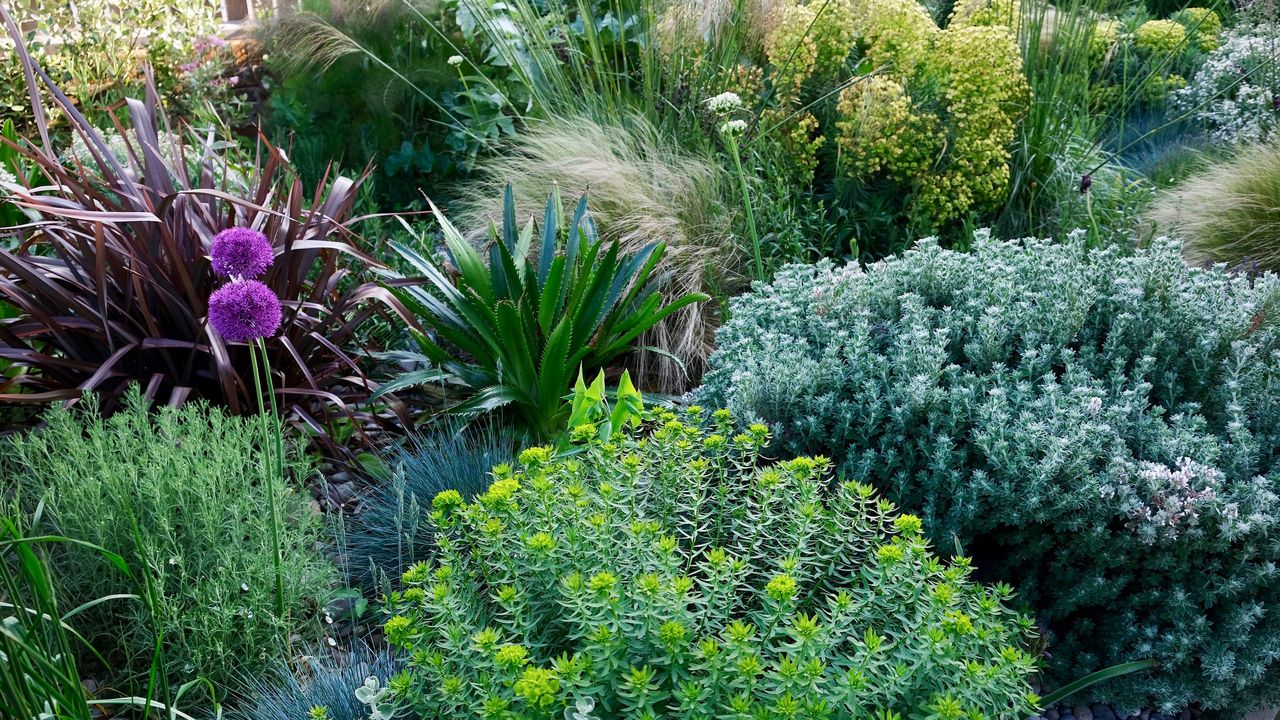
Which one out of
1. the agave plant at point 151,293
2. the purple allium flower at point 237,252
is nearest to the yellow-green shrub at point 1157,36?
the agave plant at point 151,293

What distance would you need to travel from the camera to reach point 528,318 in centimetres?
337

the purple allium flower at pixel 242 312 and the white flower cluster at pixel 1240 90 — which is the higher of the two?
the purple allium flower at pixel 242 312

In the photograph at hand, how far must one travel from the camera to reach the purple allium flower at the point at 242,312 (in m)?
1.92

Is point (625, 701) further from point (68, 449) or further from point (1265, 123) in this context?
point (1265, 123)

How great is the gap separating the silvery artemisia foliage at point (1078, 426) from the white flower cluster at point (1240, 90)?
3.29m

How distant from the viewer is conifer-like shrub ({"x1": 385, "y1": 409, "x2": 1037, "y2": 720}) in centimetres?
143

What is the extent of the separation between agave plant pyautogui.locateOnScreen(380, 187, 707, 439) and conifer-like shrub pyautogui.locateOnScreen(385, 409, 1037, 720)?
1.25 meters

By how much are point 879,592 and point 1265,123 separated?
5.60 meters

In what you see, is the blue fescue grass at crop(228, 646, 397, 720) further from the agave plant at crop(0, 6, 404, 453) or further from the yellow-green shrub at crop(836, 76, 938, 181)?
the yellow-green shrub at crop(836, 76, 938, 181)

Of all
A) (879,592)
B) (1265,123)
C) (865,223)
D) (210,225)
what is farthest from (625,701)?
(1265,123)

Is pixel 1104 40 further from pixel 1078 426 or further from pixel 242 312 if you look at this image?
pixel 242 312

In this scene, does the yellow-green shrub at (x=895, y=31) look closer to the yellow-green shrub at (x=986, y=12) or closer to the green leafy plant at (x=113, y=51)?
the yellow-green shrub at (x=986, y=12)

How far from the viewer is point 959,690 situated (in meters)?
1.49

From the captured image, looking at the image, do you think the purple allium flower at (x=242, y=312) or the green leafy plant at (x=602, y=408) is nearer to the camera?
the purple allium flower at (x=242, y=312)
